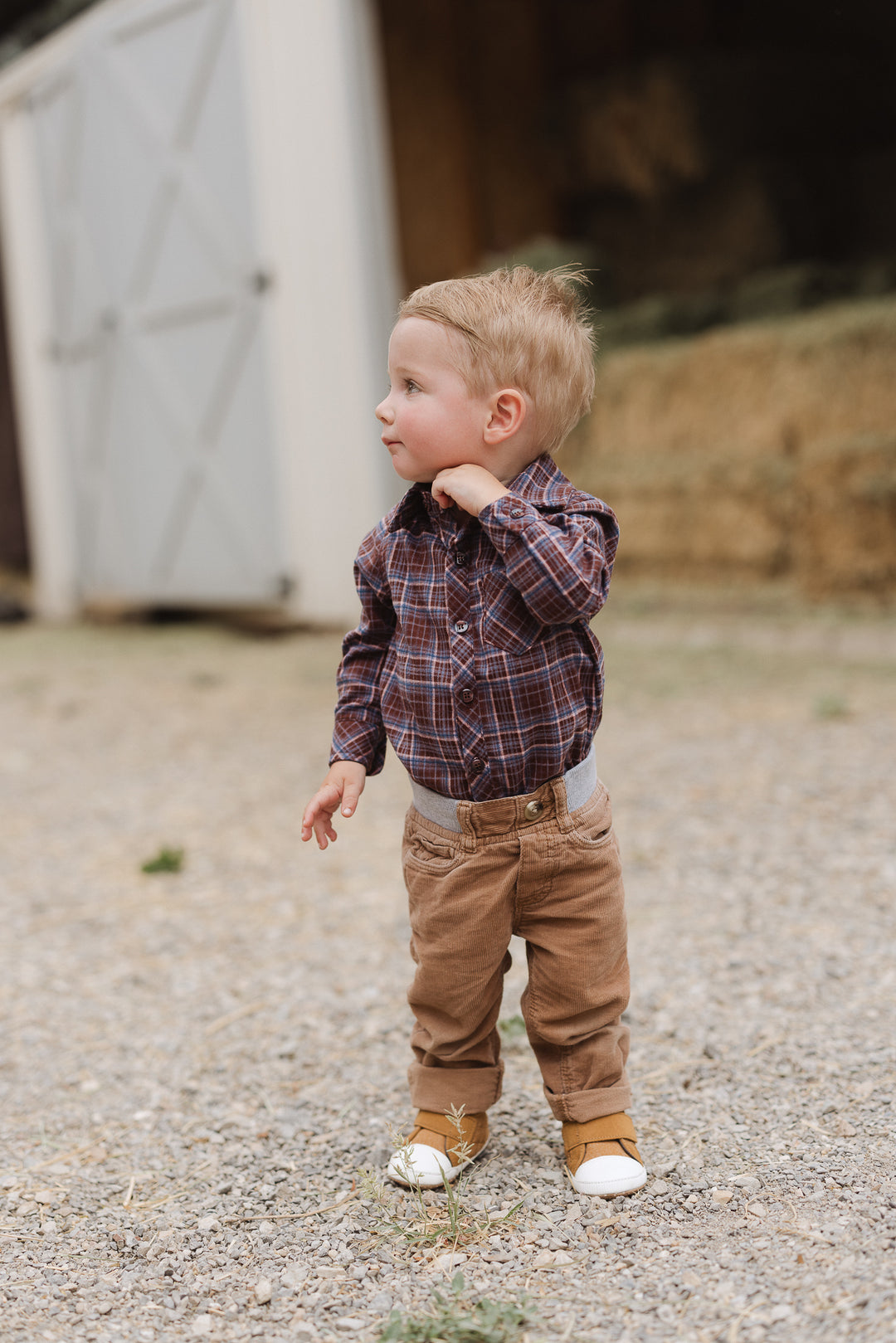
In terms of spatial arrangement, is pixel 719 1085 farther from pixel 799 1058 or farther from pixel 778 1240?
pixel 778 1240

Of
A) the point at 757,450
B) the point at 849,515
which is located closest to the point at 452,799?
the point at 849,515

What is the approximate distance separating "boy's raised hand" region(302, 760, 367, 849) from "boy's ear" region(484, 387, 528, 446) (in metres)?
0.45

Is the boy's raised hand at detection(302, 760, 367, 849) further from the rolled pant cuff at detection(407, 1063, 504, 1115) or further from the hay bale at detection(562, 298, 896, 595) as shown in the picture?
the hay bale at detection(562, 298, 896, 595)

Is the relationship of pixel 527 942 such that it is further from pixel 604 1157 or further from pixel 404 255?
pixel 404 255

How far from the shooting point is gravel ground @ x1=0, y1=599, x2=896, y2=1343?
1.40 m

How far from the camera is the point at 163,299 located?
6184mm

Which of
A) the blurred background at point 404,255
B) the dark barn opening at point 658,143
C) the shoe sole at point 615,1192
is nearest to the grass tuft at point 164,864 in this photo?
the shoe sole at point 615,1192

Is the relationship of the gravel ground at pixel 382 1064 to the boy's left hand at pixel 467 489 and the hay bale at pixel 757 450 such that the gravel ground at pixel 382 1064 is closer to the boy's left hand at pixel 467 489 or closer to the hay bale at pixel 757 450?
the boy's left hand at pixel 467 489

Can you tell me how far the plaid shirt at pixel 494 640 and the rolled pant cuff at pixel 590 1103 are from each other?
1.31 feet

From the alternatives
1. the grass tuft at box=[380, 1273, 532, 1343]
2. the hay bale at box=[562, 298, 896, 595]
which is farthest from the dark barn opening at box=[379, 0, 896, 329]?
the grass tuft at box=[380, 1273, 532, 1343]

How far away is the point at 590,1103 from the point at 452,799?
42cm

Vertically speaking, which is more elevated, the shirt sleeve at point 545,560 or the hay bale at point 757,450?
the shirt sleeve at point 545,560

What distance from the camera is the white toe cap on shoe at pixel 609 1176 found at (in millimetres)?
1555

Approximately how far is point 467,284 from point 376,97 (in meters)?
4.37
